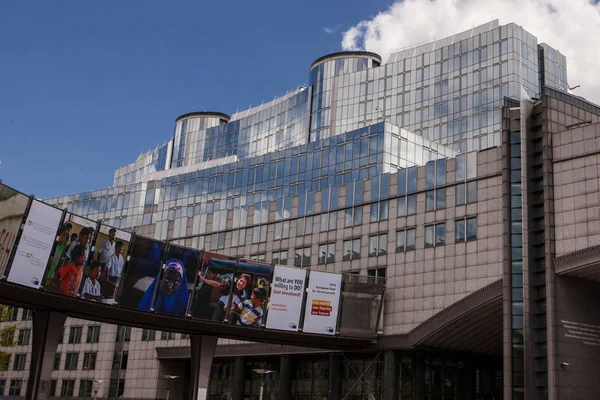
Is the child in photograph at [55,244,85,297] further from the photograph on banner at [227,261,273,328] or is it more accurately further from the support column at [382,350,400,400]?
the support column at [382,350,400,400]

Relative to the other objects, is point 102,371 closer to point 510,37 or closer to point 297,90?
point 297,90

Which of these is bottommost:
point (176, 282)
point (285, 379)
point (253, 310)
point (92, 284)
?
point (285, 379)

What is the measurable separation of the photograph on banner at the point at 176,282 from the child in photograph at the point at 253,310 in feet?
18.4

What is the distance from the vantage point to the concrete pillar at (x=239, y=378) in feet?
292

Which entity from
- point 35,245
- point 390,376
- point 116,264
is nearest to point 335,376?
point 390,376

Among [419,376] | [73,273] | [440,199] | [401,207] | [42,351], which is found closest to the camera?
[73,273]

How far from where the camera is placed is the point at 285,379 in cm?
8419

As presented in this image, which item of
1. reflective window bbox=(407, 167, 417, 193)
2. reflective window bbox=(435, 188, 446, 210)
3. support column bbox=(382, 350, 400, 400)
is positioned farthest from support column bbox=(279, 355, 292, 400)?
reflective window bbox=(435, 188, 446, 210)

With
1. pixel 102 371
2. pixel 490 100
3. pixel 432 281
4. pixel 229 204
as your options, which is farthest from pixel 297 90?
pixel 432 281

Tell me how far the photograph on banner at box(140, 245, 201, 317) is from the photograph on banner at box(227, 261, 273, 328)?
14.5 feet

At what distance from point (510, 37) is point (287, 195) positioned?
4642 centimetres

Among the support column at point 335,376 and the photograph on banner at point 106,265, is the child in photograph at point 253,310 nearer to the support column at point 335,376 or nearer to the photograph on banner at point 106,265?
the photograph on banner at point 106,265

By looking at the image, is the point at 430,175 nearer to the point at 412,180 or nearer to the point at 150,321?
the point at 412,180

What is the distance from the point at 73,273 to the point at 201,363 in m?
17.2
